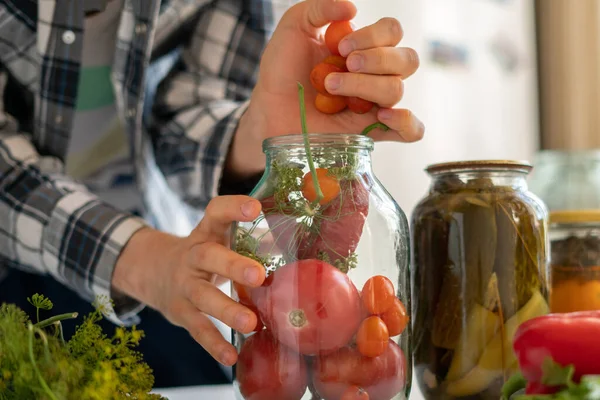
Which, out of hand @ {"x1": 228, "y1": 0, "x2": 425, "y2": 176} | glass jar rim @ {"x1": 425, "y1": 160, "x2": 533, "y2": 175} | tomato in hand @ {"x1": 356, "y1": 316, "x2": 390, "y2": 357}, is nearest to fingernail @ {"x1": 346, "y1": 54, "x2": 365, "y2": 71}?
hand @ {"x1": 228, "y1": 0, "x2": 425, "y2": 176}

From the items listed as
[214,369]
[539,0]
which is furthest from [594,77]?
[214,369]

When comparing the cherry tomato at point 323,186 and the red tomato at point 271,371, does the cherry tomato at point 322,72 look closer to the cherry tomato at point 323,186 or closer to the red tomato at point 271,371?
the cherry tomato at point 323,186

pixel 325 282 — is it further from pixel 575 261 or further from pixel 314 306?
pixel 575 261

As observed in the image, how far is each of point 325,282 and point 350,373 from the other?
65 mm

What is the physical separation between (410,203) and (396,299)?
1.63 metres

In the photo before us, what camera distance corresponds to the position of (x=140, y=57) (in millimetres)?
906

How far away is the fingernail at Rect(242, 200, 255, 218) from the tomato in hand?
0.11 meters

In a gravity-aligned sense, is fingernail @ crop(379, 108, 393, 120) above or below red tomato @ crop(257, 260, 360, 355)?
above

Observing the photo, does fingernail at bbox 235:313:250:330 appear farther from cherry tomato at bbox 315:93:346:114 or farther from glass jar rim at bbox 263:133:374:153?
cherry tomato at bbox 315:93:346:114

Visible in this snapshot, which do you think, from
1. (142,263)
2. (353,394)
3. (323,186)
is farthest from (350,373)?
(142,263)

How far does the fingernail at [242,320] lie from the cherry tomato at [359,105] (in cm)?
23

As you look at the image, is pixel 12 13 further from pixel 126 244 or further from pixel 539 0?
pixel 539 0

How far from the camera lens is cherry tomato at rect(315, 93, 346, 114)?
23.5 inches

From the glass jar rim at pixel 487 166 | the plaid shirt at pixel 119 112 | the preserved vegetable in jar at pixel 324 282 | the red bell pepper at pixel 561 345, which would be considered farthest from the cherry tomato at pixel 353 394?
the plaid shirt at pixel 119 112
